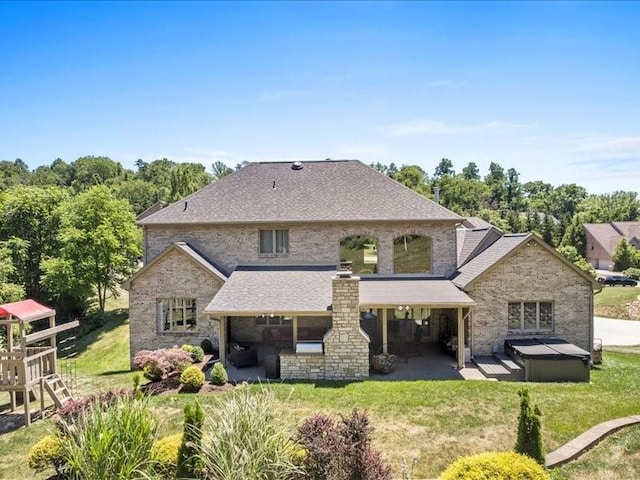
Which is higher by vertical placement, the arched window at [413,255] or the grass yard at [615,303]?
the arched window at [413,255]

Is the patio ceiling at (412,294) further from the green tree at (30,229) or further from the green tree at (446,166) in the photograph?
the green tree at (446,166)

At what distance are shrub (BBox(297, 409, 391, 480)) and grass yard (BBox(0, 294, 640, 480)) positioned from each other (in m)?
0.89

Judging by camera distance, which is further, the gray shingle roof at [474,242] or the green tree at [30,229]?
the green tree at [30,229]

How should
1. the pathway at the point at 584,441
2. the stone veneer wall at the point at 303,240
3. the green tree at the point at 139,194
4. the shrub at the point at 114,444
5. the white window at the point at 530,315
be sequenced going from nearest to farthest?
the shrub at the point at 114,444
the pathway at the point at 584,441
the white window at the point at 530,315
the stone veneer wall at the point at 303,240
the green tree at the point at 139,194

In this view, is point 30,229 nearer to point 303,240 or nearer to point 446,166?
point 303,240

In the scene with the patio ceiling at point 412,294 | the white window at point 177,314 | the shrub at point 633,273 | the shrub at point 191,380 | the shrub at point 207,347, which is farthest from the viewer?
the shrub at point 633,273

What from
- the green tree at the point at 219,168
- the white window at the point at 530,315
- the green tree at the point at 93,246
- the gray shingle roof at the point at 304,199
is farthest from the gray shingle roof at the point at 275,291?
the green tree at the point at 219,168

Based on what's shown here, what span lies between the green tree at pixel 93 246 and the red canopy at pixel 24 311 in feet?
66.0

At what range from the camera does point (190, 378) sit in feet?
48.0

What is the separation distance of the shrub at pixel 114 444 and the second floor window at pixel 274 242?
14172mm

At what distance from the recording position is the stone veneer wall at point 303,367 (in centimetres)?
→ 1611

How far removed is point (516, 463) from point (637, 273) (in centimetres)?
5752

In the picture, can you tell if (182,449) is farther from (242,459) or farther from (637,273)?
(637,273)

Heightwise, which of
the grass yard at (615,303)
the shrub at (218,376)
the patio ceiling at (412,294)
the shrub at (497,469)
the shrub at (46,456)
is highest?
the patio ceiling at (412,294)
